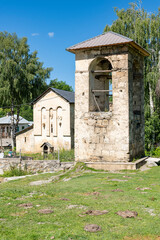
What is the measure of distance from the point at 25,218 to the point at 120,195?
268cm

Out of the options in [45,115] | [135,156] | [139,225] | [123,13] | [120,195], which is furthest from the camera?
[45,115]

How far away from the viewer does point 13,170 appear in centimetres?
1738

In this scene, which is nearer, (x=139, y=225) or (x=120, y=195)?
(x=139, y=225)

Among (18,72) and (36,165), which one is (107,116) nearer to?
(36,165)

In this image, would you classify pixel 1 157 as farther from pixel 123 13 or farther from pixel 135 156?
pixel 123 13

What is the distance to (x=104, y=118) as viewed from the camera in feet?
38.4

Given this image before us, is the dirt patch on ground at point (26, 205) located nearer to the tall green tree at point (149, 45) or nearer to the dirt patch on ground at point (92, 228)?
the dirt patch on ground at point (92, 228)

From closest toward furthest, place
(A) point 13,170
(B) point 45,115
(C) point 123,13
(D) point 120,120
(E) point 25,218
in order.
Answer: (E) point 25,218
(D) point 120,120
(A) point 13,170
(C) point 123,13
(B) point 45,115

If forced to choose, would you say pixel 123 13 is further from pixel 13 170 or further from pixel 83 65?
pixel 13 170

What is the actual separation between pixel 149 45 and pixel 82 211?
62.7 ft

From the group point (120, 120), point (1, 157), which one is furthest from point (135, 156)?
point (1, 157)

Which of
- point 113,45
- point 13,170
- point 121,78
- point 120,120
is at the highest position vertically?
point 113,45

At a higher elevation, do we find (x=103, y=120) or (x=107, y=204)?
(x=103, y=120)

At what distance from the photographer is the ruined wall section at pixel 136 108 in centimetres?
1188
